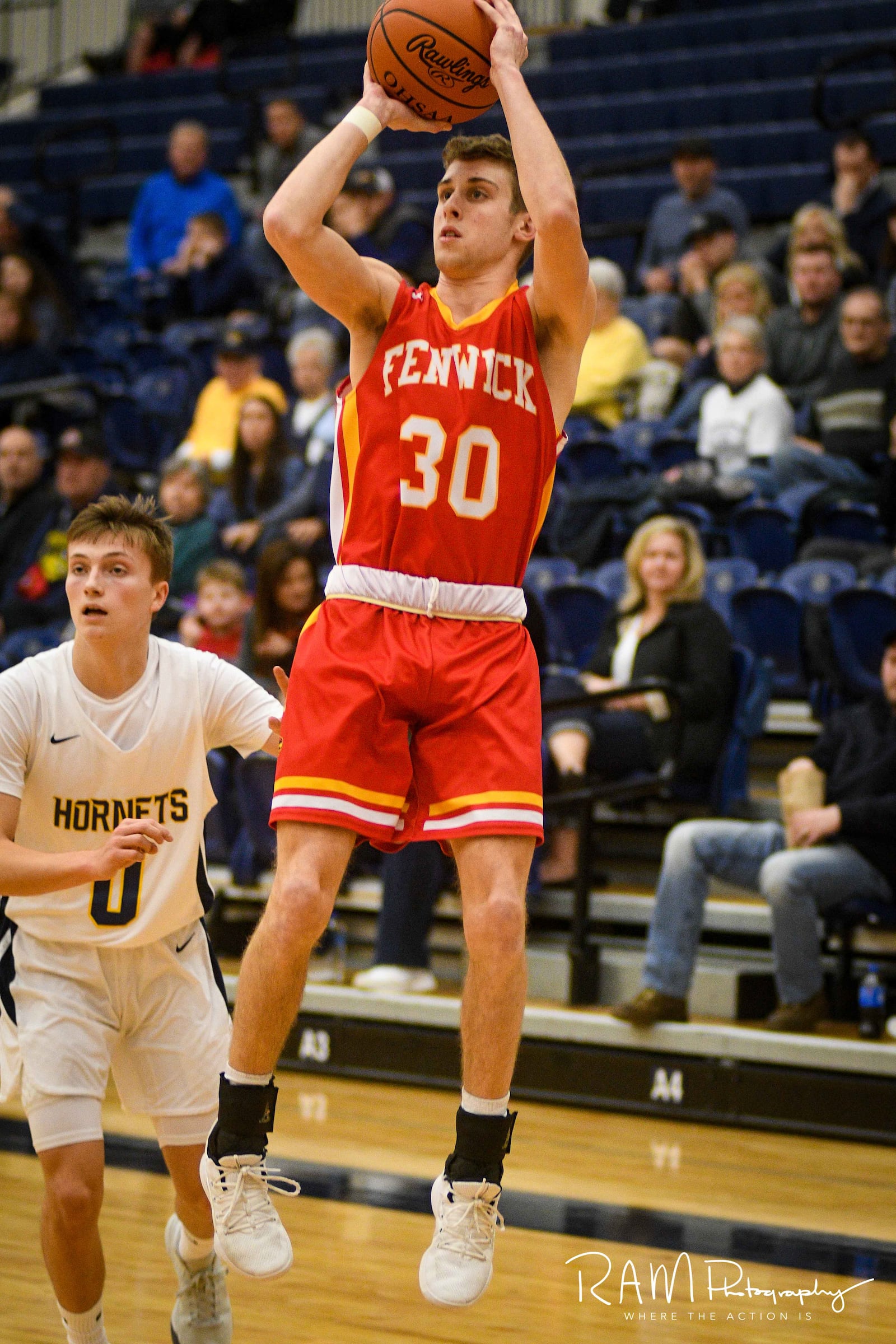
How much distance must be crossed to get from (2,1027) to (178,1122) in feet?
1.42

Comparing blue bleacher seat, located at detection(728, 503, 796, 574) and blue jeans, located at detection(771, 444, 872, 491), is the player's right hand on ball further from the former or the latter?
blue jeans, located at detection(771, 444, 872, 491)

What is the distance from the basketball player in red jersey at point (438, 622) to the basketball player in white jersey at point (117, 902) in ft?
1.53

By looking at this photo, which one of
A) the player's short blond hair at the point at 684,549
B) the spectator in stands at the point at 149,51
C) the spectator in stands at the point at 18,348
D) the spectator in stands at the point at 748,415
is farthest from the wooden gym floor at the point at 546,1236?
the spectator in stands at the point at 149,51

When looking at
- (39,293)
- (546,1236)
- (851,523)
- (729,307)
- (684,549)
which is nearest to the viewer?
(546,1236)

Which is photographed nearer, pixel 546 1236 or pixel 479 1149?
pixel 479 1149

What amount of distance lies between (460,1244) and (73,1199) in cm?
84

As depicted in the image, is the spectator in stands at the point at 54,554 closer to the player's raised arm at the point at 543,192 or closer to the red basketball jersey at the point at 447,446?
the red basketball jersey at the point at 447,446

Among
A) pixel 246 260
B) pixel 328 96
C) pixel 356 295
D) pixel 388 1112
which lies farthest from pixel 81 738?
pixel 328 96

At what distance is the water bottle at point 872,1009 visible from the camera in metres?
5.65

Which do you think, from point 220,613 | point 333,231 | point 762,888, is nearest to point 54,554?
point 220,613

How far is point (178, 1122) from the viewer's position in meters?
3.60

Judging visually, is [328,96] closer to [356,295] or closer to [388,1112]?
[388,1112]

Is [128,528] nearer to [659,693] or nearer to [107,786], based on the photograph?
[107,786]

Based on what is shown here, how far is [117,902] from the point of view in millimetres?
3547
